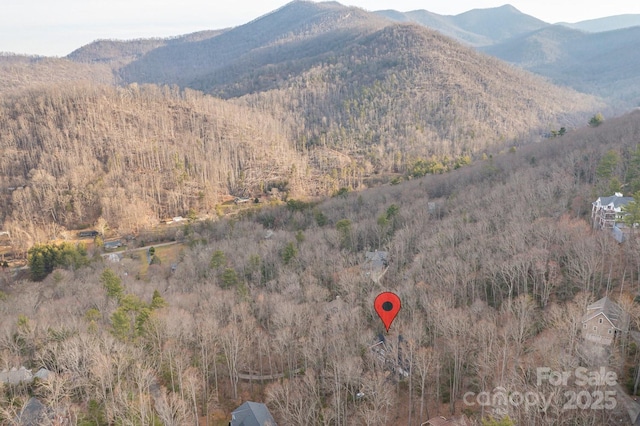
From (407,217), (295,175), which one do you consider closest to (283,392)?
(407,217)

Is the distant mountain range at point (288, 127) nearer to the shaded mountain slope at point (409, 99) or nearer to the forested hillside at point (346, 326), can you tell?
the shaded mountain slope at point (409, 99)

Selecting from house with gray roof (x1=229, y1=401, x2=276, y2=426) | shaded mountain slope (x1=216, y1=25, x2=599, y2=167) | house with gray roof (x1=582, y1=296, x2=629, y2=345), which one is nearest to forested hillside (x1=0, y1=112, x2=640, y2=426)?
house with gray roof (x1=582, y1=296, x2=629, y2=345)

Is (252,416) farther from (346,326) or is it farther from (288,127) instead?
(288,127)

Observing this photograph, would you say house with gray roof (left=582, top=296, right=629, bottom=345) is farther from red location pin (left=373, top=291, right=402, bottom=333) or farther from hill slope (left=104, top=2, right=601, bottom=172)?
hill slope (left=104, top=2, right=601, bottom=172)

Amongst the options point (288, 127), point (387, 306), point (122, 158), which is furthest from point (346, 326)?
point (288, 127)

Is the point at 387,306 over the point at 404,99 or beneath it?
beneath

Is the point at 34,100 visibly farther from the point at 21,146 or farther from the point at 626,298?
the point at 626,298
